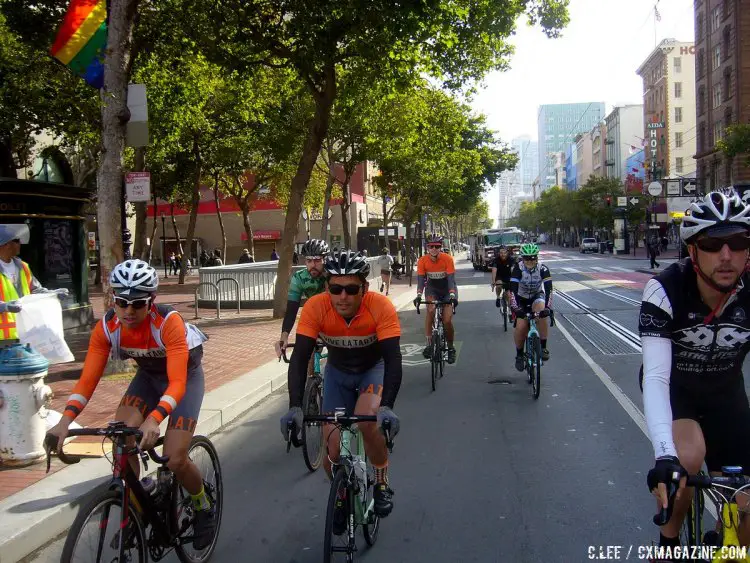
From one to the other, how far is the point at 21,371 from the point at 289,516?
8.53 ft

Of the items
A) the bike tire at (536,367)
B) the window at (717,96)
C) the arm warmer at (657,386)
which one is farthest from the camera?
the window at (717,96)

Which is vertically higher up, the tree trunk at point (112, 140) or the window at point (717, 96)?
the window at point (717, 96)

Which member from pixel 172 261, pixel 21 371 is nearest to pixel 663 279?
pixel 21 371

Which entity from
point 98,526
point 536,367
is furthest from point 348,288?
point 536,367

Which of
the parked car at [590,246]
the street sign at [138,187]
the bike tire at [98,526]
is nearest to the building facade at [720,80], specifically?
the parked car at [590,246]

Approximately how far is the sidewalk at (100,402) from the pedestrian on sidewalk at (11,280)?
4.01 feet

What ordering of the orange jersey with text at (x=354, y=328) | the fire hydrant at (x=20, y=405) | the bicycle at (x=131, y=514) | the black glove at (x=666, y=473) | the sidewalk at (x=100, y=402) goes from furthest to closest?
the fire hydrant at (x=20, y=405) < the sidewalk at (x=100, y=402) < the orange jersey with text at (x=354, y=328) < the bicycle at (x=131, y=514) < the black glove at (x=666, y=473)

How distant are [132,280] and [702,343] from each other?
2.83m

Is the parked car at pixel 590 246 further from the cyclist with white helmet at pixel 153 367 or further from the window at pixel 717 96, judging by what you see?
Result: the cyclist with white helmet at pixel 153 367

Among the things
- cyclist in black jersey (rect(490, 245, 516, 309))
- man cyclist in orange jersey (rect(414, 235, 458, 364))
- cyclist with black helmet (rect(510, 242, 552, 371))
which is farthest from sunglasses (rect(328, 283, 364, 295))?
cyclist in black jersey (rect(490, 245, 516, 309))

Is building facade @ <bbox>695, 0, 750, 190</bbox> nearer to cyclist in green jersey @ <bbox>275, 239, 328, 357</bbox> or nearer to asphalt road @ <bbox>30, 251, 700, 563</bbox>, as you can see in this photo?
asphalt road @ <bbox>30, 251, 700, 563</bbox>

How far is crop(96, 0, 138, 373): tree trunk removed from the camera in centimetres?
1018

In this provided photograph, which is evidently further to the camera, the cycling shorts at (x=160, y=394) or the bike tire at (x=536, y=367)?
the bike tire at (x=536, y=367)

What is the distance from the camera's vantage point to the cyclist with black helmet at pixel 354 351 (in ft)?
14.0
